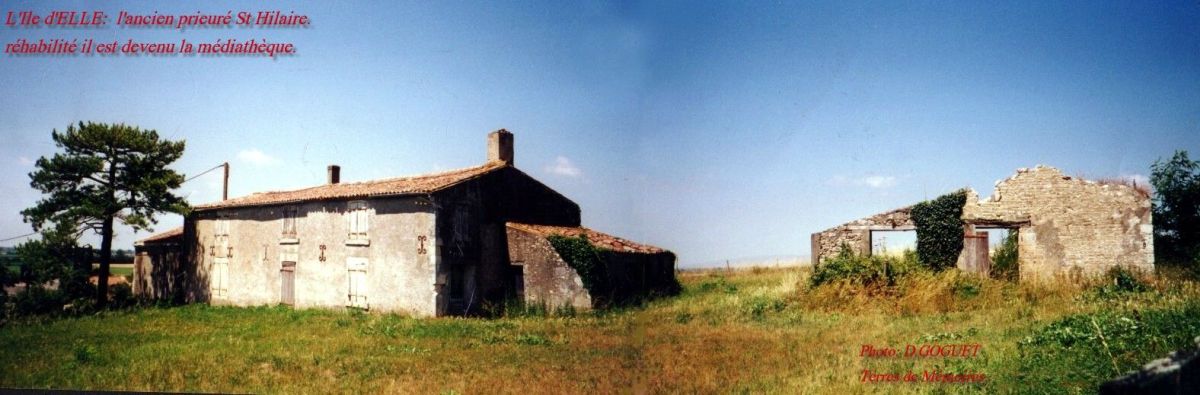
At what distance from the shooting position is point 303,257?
68.6 ft

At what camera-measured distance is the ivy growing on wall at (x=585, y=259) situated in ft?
59.4

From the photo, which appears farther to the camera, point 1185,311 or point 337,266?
point 337,266

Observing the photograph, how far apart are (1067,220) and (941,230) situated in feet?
11.9

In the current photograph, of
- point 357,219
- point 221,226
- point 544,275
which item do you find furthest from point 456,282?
point 221,226

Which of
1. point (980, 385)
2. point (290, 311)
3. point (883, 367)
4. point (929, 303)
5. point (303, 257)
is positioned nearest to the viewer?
point (980, 385)

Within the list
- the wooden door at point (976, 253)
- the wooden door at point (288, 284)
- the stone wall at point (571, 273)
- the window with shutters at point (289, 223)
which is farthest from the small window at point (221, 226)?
the wooden door at point (976, 253)

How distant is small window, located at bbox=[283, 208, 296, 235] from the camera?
2138 centimetres

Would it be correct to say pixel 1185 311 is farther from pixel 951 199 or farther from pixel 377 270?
pixel 377 270

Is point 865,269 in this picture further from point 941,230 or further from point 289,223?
point 289,223

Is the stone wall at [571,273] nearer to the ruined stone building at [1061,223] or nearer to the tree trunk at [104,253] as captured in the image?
the ruined stone building at [1061,223]

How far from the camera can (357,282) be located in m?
19.3

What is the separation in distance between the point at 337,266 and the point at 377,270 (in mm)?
1990

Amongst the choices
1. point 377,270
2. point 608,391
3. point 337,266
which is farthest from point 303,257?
point 608,391

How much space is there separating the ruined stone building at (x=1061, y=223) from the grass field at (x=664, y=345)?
1856 mm
